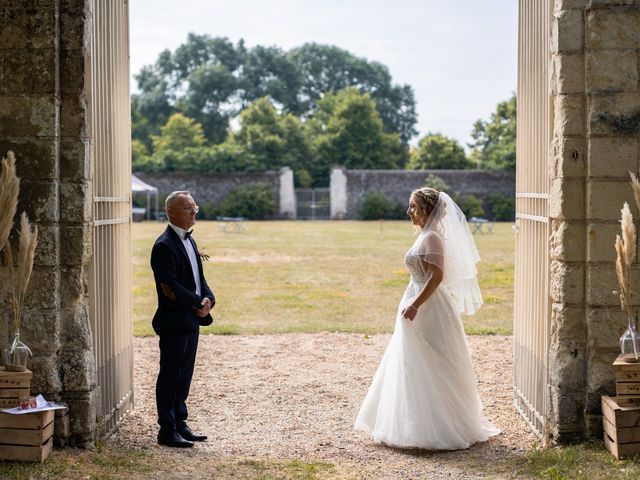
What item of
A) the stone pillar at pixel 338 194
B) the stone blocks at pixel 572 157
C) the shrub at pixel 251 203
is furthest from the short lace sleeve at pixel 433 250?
the stone pillar at pixel 338 194

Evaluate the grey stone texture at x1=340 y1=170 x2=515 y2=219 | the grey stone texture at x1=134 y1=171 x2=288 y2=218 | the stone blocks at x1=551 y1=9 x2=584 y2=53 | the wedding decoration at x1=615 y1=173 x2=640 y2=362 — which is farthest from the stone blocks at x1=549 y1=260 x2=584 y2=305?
the grey stone texture at x1=134 y1=171 x2=288 y2=218

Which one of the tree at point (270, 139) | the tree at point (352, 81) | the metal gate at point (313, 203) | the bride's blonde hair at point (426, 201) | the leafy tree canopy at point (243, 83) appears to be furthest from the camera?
the tree at point (352, 81)

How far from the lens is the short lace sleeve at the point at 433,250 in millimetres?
5770

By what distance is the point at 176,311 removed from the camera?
5.67 m

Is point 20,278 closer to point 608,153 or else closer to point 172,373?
point 172,373

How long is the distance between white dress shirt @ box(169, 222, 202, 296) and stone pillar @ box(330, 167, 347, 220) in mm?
38159

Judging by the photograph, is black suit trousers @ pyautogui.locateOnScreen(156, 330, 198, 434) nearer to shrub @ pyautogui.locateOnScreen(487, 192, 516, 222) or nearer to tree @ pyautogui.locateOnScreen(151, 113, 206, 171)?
shrub @ pyautogui.locateOnScreen(487, 192, 516, 222)

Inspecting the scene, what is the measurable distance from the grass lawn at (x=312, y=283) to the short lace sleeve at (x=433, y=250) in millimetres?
5353

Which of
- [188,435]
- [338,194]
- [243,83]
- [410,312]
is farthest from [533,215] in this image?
[243,83]

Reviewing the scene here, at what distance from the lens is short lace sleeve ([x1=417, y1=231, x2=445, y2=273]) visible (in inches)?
227

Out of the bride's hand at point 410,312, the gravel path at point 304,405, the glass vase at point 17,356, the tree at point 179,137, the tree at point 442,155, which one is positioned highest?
the tree at point 179,137

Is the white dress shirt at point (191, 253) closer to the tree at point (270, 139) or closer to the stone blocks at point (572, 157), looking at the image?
the stone blocks at point (572, 157)

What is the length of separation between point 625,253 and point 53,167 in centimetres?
353

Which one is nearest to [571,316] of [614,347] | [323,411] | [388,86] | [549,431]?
[614,347]
